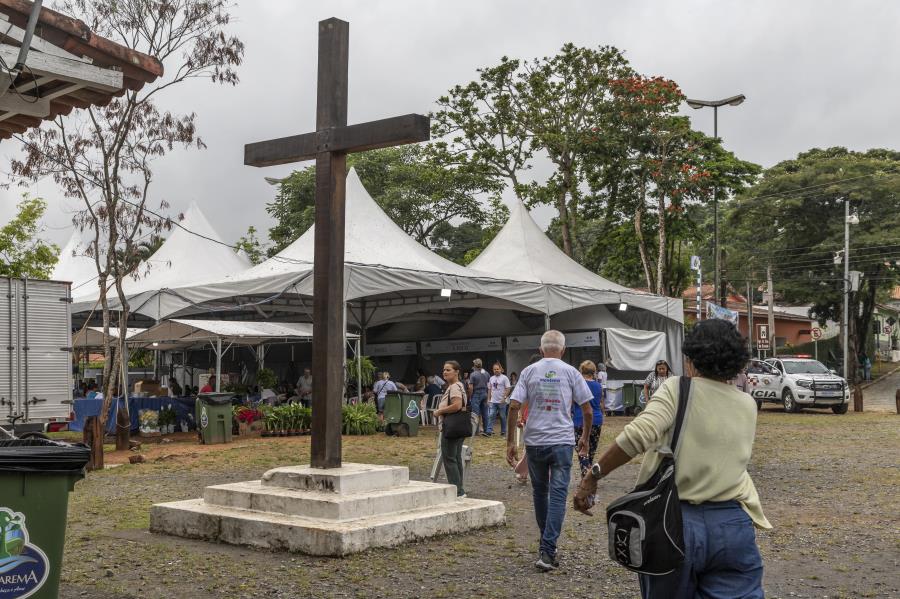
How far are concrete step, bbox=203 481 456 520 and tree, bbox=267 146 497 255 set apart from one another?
40511 mm

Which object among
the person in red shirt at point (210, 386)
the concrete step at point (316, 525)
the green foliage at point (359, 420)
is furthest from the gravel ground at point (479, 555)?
the person in red shirt at point (210, 386)

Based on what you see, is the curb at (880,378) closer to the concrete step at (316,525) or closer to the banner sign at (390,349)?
the banner sign at (390,349)

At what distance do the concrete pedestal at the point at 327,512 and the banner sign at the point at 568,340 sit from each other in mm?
18882

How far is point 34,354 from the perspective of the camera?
1367 centimetres

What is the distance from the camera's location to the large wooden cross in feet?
27.8

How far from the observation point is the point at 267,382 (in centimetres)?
2416

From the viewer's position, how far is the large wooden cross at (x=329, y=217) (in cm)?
848

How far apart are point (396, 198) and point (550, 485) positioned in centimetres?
4315

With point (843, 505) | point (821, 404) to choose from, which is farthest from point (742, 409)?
point (821, 404)

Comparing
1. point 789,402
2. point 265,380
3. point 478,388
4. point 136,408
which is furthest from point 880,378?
point 136,408

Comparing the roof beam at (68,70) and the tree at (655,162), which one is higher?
the tree at (655,162)

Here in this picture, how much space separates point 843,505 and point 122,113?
12.8 meters

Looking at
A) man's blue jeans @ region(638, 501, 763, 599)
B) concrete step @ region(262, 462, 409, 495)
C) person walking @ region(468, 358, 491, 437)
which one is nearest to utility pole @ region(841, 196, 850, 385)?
person walking @ region(468, 358, 491, 437)

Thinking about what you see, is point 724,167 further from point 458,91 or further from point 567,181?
point 458,91
